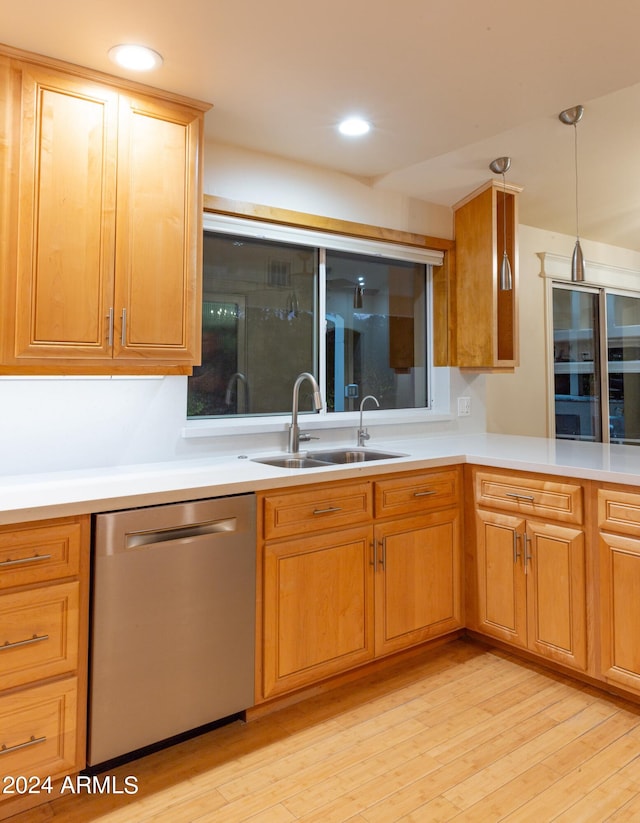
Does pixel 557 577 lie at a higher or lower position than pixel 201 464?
lower

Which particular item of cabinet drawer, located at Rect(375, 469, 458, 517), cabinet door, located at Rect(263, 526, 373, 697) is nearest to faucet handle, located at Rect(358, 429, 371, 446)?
cabinet drawer, located at Rect(375, 469, 458, 517)

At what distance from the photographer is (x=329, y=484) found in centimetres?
233

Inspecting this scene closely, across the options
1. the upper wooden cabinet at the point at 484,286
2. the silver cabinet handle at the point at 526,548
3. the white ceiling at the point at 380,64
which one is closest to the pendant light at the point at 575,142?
the white ceiling at the point at 380,64

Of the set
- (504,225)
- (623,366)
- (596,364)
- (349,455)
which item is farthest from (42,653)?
(623,366)

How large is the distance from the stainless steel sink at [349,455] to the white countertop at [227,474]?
0.09 metres

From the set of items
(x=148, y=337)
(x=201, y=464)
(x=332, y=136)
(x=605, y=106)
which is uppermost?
(x=605, y=106)

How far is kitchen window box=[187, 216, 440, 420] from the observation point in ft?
9.32

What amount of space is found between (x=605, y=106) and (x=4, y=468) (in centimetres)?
310

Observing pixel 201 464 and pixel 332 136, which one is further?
pixel 332 136

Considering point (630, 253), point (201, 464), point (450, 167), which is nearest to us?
point (201, 464)

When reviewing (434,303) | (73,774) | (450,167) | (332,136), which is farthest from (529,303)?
(73,774)

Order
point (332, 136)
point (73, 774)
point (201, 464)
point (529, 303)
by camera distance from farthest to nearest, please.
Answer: point (529, 303)
point (332, 136)
point (201, 464)
point (73, 774)

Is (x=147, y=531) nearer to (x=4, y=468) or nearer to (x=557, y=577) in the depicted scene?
(x=4, y=468)

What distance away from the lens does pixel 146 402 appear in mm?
2512
